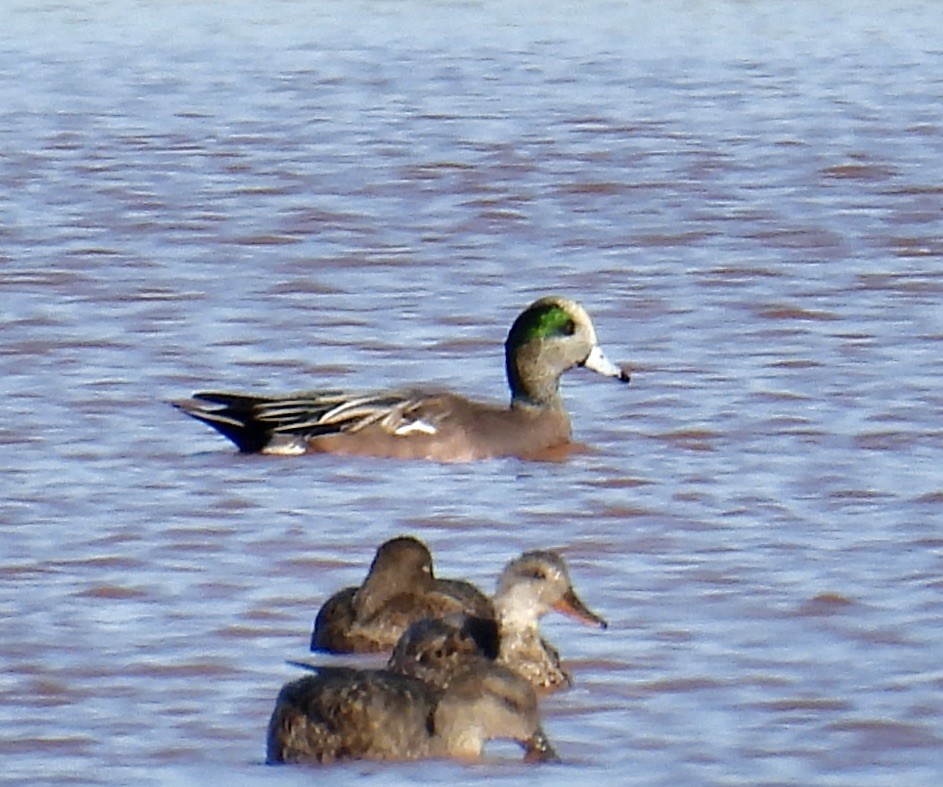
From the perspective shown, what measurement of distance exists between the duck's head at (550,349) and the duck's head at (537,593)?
9.71 feet

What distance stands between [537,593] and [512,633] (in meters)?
0.17

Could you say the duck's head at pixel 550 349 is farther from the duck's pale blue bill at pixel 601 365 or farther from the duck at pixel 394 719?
the duck at pixel 394 719

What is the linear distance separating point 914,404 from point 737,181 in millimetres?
4808

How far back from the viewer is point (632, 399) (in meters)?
10.0

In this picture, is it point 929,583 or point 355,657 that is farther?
point 929,583

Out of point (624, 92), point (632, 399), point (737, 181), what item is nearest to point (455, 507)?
point (632, 399)

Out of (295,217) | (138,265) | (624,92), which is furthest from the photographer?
(624,92)

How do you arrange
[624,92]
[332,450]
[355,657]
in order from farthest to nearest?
[624,92], [332,450], [355,657]

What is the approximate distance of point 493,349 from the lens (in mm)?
10836

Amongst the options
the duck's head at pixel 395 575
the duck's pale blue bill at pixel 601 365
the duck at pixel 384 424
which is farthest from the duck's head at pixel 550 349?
the duck's head at pixel 395 575

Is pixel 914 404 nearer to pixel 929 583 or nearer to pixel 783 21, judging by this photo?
pixel 929 583

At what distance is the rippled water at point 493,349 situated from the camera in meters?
6.59

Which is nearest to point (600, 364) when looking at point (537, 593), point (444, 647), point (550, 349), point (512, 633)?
point (550, 349)

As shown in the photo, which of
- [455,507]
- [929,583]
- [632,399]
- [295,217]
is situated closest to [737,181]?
[295,217]
